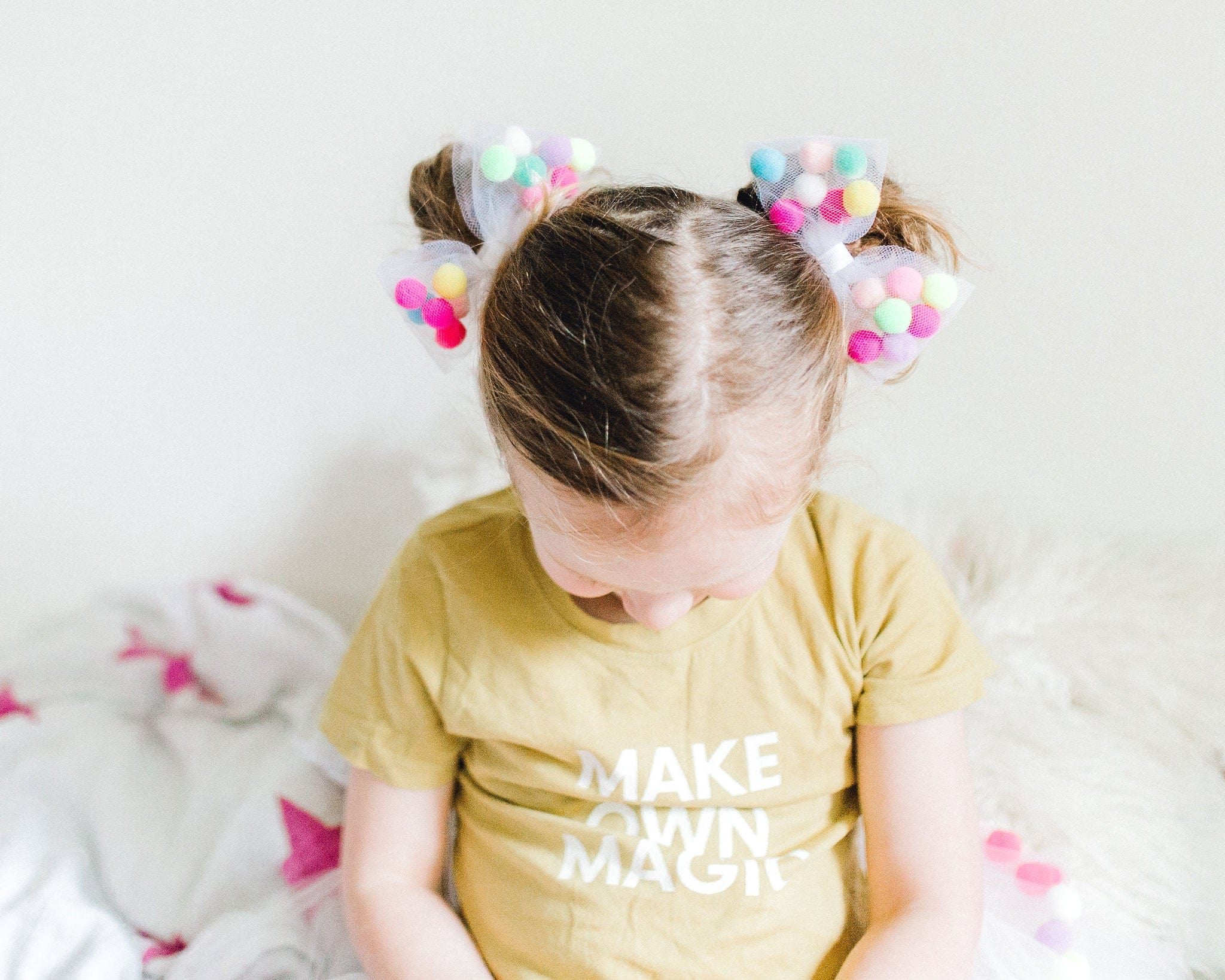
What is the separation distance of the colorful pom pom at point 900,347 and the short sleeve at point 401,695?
334 millimetres

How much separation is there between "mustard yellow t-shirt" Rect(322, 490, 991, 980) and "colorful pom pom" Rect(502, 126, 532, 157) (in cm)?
27

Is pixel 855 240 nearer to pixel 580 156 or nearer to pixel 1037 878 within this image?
pixel 580 156

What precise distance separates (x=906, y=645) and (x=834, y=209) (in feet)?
0.93

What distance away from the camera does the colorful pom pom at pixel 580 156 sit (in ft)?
2.18

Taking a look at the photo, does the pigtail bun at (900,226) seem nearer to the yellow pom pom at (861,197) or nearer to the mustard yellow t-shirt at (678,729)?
the yellow pom pom at (861,197)

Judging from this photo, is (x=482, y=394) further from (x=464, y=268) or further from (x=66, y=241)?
(x=66, y=241)

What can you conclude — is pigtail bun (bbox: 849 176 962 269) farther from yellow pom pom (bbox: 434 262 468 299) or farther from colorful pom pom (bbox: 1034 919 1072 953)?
colorful pom pom (bbox: 1034 919 1072 953)

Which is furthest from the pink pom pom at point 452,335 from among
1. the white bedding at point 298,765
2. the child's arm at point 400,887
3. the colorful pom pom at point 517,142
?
the white bedding at point 298,765

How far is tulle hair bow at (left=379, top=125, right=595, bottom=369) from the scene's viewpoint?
2.11 feet

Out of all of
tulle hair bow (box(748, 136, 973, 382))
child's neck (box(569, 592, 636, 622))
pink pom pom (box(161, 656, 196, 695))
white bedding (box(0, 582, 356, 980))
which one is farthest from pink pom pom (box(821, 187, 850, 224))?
pink pom pom (box(161, 656, 196, 695))

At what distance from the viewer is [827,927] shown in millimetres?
754

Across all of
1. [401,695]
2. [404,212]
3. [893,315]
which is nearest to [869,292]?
[893,315]

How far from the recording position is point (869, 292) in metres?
0.63

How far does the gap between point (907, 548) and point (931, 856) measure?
0.20 m
